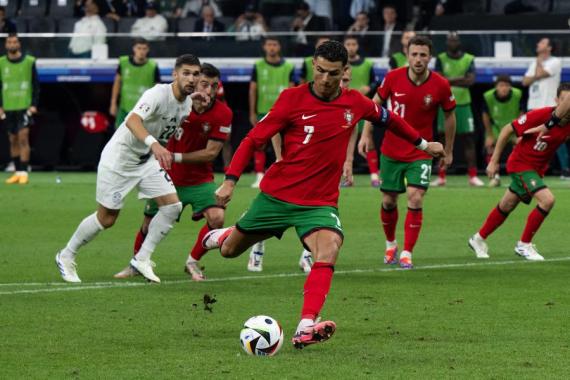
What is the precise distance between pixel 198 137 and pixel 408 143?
2.06 m

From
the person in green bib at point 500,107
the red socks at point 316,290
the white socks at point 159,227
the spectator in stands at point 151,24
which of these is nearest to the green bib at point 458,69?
the person in green bib at point 500,107

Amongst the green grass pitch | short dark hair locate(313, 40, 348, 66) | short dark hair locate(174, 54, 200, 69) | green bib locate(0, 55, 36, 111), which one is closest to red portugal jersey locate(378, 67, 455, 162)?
the green grass pitch

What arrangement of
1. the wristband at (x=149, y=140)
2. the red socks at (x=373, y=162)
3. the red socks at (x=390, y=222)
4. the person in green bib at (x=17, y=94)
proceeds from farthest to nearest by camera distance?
1. the person in green bib at (x=17, y=94)
2. the red socks at (x=373, y=162)
3. the red socks at (x=390, y=222)
4. the wristband at (x=149, y=140)

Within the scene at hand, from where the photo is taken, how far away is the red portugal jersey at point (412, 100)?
44.8 ft

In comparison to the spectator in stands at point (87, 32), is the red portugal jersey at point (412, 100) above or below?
above

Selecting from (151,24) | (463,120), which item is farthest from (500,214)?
(151,24)

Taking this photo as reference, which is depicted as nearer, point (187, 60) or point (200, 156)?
point (187, 60)

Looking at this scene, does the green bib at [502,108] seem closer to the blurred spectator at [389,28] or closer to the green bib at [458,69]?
the green bib at [458,69]

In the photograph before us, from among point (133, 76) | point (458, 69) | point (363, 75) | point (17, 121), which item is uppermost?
point (458, 69)

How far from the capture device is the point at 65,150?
2702 cm

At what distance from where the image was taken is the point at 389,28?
81.9 ft

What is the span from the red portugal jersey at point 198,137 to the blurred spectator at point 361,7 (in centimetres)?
1346

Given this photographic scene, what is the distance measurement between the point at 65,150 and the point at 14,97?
314cm

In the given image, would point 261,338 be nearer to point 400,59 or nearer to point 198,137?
point 198,137
